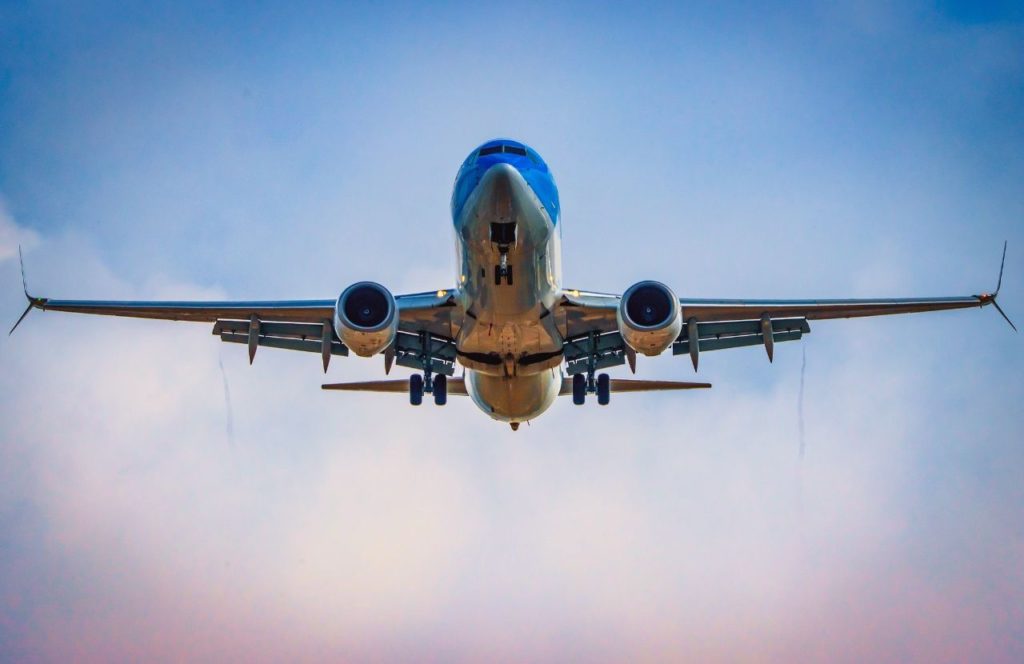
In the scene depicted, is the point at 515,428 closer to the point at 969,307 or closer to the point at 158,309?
the point at 158,309

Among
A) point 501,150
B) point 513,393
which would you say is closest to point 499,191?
point 501,150

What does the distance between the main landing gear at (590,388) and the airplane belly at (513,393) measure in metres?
0.75

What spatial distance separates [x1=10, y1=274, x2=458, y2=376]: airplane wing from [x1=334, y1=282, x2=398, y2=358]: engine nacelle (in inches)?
42.8

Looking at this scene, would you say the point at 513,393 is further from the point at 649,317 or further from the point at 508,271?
the point at 649,317

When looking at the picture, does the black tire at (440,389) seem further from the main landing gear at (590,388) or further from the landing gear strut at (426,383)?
the main landing gear at (590,388)

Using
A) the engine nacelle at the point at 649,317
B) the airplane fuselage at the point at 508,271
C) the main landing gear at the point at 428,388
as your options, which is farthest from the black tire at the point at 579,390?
the engine nacelle at the point at 649,317

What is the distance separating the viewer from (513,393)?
74.8 feet

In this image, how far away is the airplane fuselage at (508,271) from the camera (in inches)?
712

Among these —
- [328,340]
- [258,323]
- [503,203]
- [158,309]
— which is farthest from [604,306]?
[158,309]

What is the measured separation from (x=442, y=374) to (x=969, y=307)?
12.6m

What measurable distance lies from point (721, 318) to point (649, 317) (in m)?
3.87

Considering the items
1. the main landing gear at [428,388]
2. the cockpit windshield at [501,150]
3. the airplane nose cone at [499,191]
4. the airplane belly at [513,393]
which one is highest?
the cockpit windshield at [501,150]

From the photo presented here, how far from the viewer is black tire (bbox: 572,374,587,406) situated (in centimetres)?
2477

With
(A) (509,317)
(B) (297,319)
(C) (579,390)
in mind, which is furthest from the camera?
(C) (579,390)
